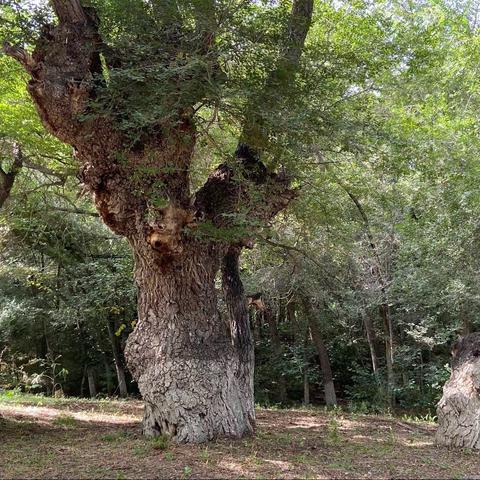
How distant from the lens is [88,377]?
1589 cm

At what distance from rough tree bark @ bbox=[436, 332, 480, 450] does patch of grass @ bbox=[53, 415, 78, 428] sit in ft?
14.5

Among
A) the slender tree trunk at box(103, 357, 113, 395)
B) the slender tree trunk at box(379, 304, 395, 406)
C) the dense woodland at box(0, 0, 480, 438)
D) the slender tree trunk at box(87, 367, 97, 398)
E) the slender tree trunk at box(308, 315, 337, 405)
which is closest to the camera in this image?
the dense woodland at box(0, 0, 480, 438)

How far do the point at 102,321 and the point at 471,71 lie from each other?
36.6 feet

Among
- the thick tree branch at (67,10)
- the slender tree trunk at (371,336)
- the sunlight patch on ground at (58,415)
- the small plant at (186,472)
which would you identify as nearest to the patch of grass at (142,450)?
the small plant at (186,472)

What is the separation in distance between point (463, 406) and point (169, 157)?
157 inches

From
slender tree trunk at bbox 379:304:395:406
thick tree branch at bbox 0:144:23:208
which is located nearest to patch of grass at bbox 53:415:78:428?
thick tree branch at bbox 0:144:23:208

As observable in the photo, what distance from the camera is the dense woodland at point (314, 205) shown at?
4.67 metres

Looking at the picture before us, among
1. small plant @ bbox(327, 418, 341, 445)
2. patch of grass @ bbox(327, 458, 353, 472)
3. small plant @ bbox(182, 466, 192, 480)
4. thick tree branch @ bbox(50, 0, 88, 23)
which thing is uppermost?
thick tree branch @ bbox(50, 0, 88, 23)

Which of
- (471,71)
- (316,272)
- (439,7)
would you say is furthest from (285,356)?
(439,7)

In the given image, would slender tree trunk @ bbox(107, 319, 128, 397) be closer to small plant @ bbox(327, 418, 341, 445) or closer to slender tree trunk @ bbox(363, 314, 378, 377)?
slender tree trunk @ bbox(363, 314, 378, 377)

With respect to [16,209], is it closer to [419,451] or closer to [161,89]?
[161,89]

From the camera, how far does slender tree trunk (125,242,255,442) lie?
506 cm

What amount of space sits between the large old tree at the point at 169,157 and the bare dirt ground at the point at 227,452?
0.45m

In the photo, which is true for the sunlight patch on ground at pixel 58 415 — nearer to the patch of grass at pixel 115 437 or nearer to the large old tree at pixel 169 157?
the patch of grass at pixel 115 437
